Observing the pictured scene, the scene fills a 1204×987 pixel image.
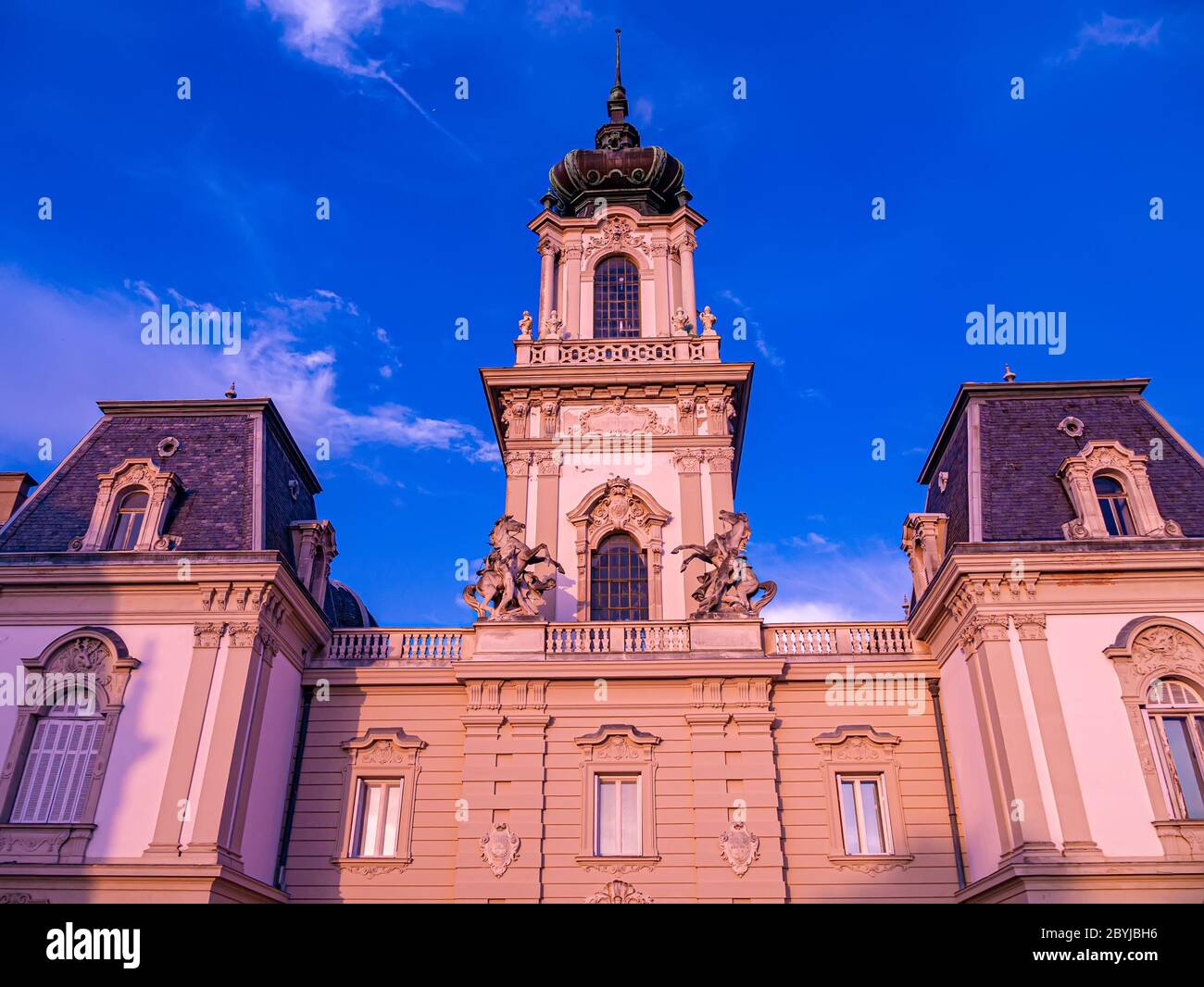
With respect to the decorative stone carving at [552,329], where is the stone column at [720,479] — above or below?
below

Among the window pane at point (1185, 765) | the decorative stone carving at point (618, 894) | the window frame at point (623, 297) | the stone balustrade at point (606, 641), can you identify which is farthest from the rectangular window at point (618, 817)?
the window frame at point (623, 297)

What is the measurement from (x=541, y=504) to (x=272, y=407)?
304 inches

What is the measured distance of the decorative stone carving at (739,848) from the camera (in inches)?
830

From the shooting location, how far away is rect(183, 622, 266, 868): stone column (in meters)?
19.1

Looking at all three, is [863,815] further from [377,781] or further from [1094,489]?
[377,781]

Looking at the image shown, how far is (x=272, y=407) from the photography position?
26.6m

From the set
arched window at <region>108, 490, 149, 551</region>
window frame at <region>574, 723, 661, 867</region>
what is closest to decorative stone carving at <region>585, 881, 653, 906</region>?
window frame at <region>574, 723, 661, 867</region>

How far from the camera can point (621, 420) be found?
1101 inches

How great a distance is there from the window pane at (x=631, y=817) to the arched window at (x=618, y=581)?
457 centimetres

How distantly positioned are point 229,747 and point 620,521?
36.6ft

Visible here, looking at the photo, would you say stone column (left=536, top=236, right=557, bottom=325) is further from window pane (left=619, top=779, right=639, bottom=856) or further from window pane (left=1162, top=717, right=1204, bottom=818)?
window pane (left=1162, top=717, right=1204, bottom=818)

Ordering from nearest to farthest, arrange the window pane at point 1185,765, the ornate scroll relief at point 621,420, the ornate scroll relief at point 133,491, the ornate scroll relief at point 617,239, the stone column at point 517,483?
the window pane at point 1185,765 < the ornate scroll relief at point 133,491 < the stone column at point 517,483 < the ornate scroll relief at point 621,420 < the ornate scroll relief at point 617,239

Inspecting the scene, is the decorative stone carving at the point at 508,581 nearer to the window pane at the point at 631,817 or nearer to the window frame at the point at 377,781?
the window frame at the point at 377,781
